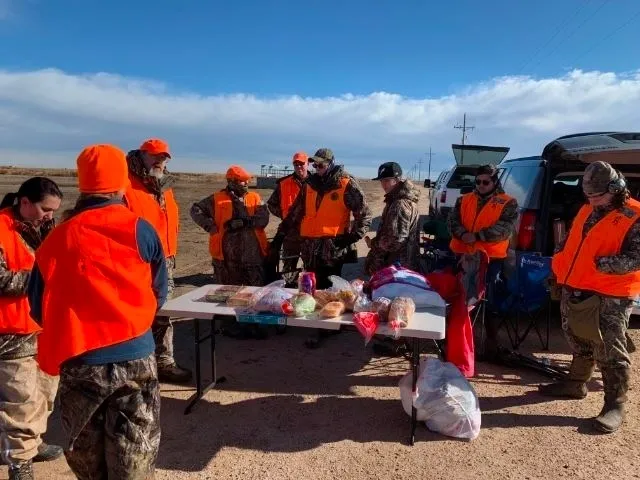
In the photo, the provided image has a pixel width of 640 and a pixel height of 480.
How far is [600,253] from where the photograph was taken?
3.60 meters

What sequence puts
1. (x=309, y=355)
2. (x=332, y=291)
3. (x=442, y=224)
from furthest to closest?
(x=442, y=224), (x=309, y=355), (x=332, y=291)

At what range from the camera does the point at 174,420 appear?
12.2ft

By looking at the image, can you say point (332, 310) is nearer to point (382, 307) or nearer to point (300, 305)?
point (300, 305)

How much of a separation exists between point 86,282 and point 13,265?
0.94 m

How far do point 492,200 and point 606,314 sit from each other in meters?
1.50

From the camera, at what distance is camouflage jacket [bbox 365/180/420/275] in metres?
4.97

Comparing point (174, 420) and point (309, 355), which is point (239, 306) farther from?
point (309, 355)

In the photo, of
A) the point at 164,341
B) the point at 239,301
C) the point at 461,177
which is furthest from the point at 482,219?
the point at 461,177

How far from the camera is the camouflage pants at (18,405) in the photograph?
279 cm

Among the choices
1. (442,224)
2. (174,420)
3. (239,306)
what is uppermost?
(442,224)

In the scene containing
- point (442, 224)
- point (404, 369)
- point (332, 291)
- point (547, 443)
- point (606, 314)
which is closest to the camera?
point (547, 443)

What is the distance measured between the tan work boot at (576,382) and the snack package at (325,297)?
1923 mm

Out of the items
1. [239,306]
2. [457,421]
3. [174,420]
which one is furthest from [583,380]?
[174,420]

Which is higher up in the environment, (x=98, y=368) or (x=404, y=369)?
(x=98, y=368)
